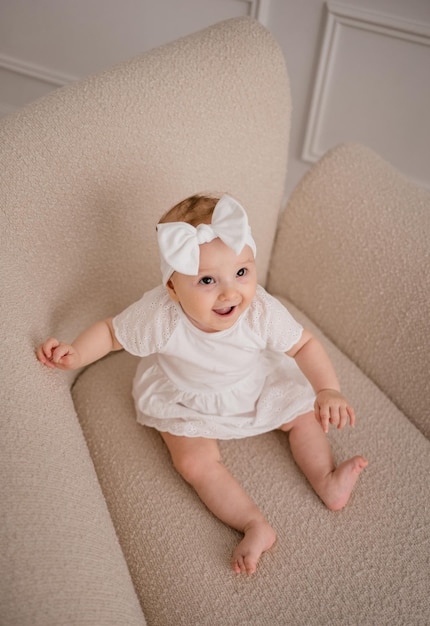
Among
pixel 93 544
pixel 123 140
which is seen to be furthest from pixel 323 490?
pixel 123 140

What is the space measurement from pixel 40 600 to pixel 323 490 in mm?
486

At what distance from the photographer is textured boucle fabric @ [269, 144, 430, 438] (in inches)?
44.9

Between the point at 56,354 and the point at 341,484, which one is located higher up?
the point at 56,354

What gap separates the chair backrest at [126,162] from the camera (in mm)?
1003

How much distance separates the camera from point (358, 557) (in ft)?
3.08

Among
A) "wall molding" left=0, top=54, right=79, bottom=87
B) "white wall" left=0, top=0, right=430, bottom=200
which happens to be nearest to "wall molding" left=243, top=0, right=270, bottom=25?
"white wall" left=0, top=0, right=430, bottom=200

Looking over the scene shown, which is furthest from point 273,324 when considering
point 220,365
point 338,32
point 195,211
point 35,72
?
point 35,72

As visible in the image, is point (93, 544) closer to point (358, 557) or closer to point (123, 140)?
point (358, 557)

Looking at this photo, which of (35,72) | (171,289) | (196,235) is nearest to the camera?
(196,235)

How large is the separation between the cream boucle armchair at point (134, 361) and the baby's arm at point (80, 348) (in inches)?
1.0

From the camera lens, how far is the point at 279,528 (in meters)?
0.98

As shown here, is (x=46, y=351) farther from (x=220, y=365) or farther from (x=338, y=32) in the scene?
(x=338, y=32)

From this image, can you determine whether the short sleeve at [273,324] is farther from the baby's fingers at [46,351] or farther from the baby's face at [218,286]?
the baby's fingers at [46,351]

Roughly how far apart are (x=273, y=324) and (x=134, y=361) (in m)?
0.33
